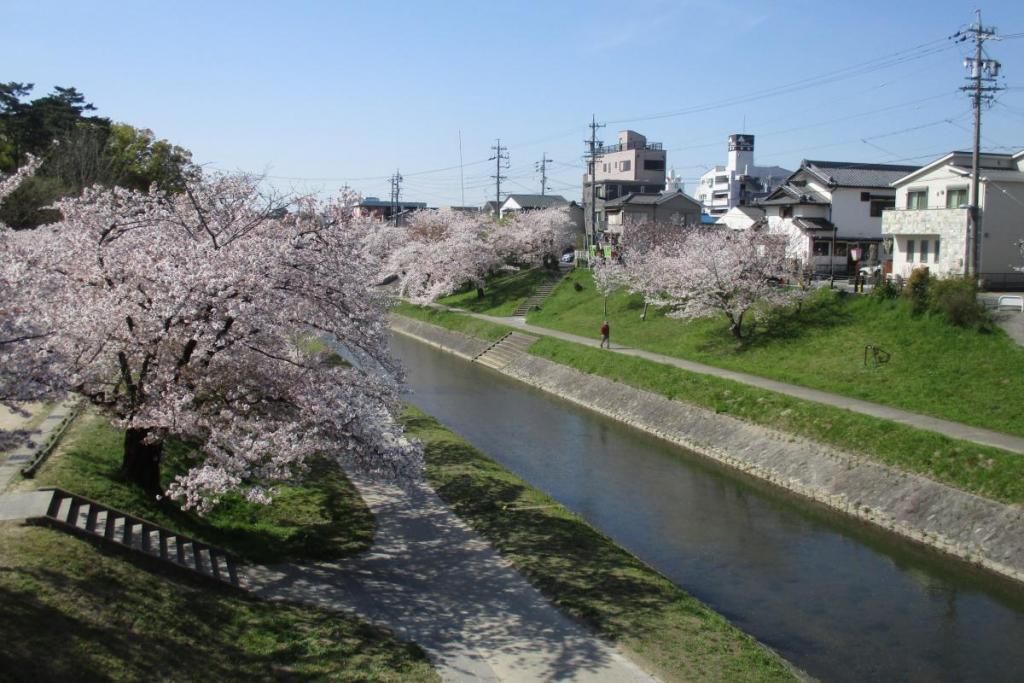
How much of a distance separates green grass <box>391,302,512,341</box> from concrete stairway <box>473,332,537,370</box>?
3.02ft

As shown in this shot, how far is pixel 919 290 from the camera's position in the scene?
2684cm

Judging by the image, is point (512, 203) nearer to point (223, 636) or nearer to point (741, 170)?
point (741, 170)

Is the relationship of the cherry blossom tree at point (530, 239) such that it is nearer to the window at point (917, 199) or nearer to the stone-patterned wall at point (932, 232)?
the window at point (917, 199)

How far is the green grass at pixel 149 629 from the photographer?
8.67 m

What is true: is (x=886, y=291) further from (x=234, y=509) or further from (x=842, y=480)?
(x=234, y=509)

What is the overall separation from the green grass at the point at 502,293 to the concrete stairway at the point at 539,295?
396 millimetres

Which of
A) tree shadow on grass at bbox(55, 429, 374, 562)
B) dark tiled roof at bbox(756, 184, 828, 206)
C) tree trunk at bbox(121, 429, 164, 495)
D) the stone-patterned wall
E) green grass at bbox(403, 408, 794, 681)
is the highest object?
dark tiled roof at bbox(756, 184, 828, 206)

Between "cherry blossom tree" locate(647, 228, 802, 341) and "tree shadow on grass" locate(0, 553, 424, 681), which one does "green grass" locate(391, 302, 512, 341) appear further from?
"tree shadow on grass" locate(0, 553, 424, 681)

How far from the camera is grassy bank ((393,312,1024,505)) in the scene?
16.7 meters

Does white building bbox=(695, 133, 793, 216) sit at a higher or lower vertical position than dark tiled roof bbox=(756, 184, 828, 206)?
higher

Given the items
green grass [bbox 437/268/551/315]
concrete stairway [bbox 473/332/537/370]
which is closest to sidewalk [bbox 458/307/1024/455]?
concrete stairway [bbox 473/332/537/370]

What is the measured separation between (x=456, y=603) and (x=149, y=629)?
4.55 m

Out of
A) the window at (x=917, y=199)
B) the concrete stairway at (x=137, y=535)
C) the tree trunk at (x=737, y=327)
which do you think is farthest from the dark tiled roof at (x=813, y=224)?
the concrete stairway at (x=137, y=535)

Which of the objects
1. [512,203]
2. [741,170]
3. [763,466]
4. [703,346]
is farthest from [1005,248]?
[741,170]
